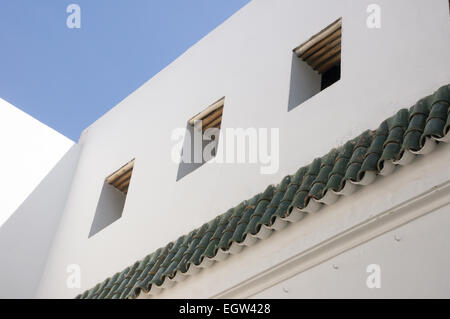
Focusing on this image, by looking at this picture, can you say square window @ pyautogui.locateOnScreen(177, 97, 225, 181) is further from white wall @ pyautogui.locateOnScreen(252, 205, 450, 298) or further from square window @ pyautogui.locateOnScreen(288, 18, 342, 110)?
white wall @ pyautogui.locateOnScreen(252, 205, 450, 298)

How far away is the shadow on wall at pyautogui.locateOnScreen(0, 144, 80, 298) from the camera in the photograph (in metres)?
7.91

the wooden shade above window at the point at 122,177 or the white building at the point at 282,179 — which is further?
the wooden shade above window at the point at 122,177

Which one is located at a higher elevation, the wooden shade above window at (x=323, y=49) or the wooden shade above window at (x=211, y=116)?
the wooden shade above window at (x=211, y=116)

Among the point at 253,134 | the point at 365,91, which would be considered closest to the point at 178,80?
the point at 253,134

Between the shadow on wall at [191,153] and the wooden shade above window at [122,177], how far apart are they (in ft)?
3.08

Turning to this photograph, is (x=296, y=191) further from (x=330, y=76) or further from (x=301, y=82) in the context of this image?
(x=330, y=76)

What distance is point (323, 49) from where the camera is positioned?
6.35 m

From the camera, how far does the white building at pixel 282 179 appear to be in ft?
14.4

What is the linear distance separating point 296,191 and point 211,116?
2.31 m

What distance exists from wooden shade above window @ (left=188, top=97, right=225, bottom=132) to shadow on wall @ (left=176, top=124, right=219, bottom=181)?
4.3 inches

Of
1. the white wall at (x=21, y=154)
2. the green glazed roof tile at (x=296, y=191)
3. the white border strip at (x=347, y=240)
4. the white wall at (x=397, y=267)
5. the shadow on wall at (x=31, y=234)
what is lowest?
the white wall at (x=397, y=267)

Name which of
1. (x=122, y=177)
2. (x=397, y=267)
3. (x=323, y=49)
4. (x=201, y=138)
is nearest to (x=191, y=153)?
(x=201, y=138)

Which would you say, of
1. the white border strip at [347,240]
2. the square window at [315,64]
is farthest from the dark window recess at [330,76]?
the white border strip at [347,240]

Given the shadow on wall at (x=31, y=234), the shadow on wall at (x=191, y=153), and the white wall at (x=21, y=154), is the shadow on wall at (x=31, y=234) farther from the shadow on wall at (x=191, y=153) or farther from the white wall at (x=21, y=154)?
the shadow on wall at (x=191, y=153)
